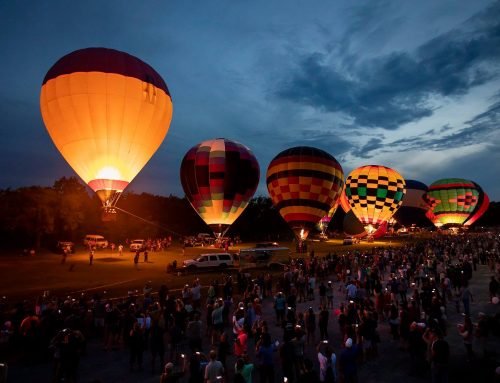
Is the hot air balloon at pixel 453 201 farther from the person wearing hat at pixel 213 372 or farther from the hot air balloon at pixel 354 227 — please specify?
the person wearing hat at pixel 213 372

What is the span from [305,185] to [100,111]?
686 inches

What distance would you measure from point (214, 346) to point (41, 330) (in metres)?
4.18

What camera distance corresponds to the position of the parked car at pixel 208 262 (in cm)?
2148

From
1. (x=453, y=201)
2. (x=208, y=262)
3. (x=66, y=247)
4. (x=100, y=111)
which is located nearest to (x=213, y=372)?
(x=100, y=111)

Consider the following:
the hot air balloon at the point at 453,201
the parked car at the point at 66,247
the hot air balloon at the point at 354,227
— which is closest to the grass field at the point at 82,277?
the parked car at the point at 66,247

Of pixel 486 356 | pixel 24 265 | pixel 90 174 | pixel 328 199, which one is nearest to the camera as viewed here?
pixel 486 356

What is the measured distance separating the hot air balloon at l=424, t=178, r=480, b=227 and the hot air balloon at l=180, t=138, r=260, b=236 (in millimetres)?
43459

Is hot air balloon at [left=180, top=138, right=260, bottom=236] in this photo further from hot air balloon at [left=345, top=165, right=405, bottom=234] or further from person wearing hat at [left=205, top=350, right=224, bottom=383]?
person wearing hat at [left=205, top=350, right=224, bottom=383]

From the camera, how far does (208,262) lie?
21.9m

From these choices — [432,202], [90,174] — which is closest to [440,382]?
[90,174]

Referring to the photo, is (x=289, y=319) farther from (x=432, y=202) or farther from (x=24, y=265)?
(x=432, y=202)

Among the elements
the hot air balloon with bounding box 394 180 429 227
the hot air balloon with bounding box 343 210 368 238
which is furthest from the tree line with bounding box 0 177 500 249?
the hot air balloon with bounding box 394 180 429 227

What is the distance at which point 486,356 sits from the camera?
771cm

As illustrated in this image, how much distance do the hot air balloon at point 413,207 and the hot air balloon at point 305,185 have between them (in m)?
33.6
